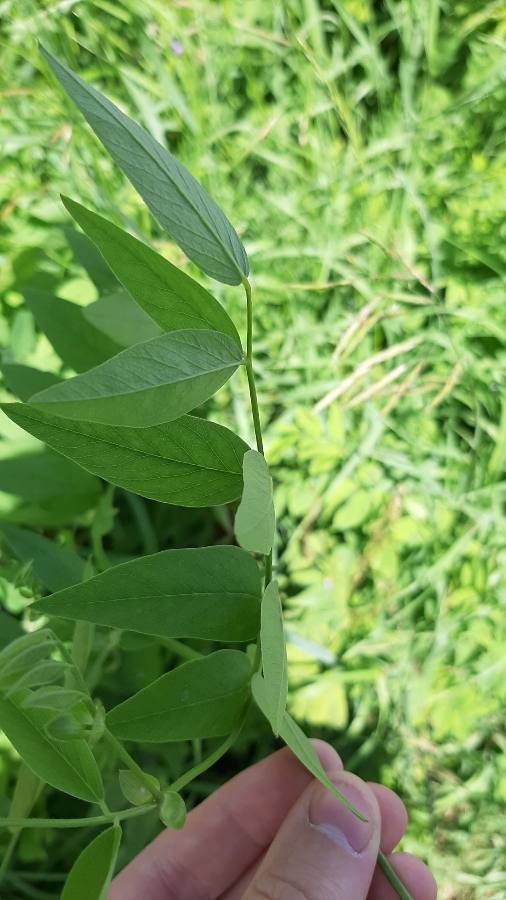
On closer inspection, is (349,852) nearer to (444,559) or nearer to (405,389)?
(444,559)

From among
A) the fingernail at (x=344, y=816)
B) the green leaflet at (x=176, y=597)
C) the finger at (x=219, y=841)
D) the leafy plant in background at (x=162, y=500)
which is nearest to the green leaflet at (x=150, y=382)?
the leafy plant in background at (x=162, y=500)

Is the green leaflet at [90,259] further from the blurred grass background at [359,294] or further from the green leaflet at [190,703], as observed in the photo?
the green leaflet at [190,703]

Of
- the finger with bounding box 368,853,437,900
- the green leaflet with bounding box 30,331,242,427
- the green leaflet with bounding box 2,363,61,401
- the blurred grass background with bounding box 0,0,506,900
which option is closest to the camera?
the green leaflet with bounding box 30,331,242,427

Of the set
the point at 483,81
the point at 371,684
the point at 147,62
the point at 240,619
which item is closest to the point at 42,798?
the point at 371,684

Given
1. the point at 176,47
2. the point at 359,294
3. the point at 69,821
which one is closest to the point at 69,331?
the point at 69,821

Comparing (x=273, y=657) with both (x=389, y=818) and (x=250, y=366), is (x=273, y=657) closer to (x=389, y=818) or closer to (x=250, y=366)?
(x=250, y=366)

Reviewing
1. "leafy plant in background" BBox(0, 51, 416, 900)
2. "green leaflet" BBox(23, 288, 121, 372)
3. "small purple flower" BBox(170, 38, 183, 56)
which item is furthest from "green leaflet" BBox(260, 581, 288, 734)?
"small purple flower" BBox(170, 38, 183, 56)

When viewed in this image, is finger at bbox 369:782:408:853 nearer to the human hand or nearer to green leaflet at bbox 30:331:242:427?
the human hand

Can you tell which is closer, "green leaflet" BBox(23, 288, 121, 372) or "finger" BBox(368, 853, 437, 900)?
"green leaflet" BBox(23, 288, 121, 372)
